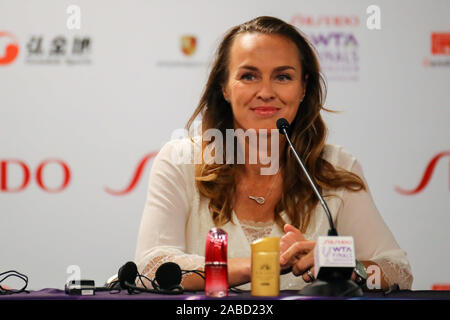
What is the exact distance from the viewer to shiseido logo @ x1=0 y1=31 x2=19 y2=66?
2.80 meters

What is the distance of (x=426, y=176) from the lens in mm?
2787

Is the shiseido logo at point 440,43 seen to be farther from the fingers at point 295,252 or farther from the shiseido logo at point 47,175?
the fingers at point 295,252

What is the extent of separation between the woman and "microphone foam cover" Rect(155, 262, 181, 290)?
0.52m

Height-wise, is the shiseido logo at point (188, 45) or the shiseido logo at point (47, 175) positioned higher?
the shiseido logo at point (188, 45)

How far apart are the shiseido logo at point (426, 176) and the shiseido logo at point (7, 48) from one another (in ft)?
5.75

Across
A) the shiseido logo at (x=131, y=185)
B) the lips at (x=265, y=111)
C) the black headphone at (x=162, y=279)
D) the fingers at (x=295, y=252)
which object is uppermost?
the lips at (x=265, y=111)

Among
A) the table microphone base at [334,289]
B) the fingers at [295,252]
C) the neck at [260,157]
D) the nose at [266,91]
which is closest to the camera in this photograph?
the table microphone base at [334,289]

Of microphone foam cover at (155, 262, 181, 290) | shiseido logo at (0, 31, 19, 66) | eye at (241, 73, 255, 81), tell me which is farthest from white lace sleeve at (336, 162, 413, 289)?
shiseido logo at (0, 31, 19, 66)

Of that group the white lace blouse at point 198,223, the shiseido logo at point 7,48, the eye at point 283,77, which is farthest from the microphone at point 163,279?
the shiseido logo at point 7,48

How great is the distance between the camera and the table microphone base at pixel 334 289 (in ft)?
4.28

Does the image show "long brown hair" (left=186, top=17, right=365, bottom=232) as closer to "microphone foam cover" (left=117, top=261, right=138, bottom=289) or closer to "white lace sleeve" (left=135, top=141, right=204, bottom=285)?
"white lace sleeve" (left=135, top=141, right=204, bottom=285)
